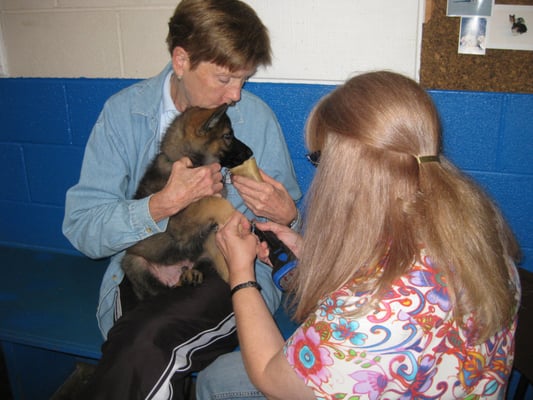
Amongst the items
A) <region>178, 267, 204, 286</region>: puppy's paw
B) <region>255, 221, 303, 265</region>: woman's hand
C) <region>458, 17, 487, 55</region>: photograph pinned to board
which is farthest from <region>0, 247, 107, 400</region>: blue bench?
<region>458, 17, 487, 55</region>: photograph pinned to board

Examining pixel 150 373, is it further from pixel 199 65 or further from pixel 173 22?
pixel 173 22

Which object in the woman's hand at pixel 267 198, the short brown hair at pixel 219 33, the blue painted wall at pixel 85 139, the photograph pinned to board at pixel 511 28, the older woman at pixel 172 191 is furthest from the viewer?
the blue painted wall at pixel 85 139

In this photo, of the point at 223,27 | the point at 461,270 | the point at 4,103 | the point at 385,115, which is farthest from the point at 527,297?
the point at 4,103

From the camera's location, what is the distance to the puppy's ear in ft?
6.61

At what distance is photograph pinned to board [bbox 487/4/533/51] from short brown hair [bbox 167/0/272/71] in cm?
129

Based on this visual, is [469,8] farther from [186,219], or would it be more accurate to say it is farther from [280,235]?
[186,219]

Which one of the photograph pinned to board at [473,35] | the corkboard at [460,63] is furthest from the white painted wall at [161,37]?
the photograph pinned to board at [473,35]

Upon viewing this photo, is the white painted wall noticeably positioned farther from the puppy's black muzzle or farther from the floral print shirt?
the floral print shirt

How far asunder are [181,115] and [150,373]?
1.24 meters

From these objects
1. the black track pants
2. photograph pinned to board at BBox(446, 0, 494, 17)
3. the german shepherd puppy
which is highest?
photograph pinned to board at BBox(446, 0, 494, 17)

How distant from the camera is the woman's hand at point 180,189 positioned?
1969 mm

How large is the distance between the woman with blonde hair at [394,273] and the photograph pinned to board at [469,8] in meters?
1.42

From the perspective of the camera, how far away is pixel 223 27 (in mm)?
1958

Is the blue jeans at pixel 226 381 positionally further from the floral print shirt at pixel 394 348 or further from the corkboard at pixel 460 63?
the corkboard at pixel 460 63
